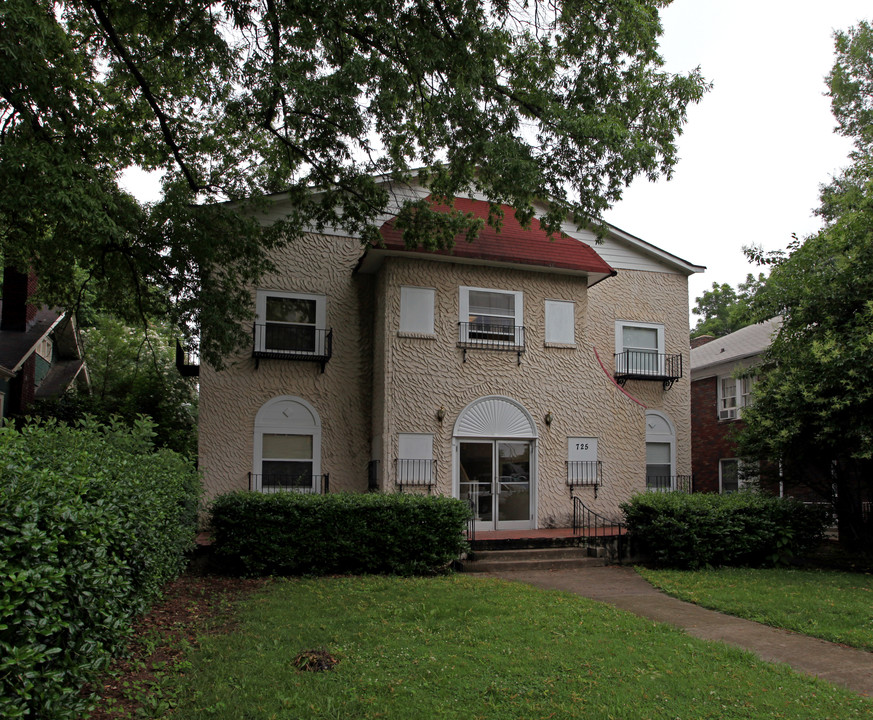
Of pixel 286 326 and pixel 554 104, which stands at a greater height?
pixel 554 104

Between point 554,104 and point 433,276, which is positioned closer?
point 554,104

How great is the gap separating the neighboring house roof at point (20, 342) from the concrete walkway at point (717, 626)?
38.2ft

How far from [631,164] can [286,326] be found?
8.73 m

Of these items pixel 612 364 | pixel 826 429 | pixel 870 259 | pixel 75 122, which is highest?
pixel 75 122

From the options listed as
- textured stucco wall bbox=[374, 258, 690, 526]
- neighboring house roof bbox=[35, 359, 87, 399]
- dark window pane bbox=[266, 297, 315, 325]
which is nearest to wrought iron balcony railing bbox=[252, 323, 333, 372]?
dark window pane bbox=[266, 297, 315, 325]

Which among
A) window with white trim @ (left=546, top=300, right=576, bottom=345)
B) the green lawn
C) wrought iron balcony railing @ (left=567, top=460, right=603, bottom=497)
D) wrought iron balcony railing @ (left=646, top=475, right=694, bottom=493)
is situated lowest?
the green lawn

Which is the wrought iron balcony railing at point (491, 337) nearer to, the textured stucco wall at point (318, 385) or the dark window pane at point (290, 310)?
the textured stucco wall at point (318, 385)

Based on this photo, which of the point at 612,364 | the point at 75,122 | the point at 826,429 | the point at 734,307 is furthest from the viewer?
the point at 612,364

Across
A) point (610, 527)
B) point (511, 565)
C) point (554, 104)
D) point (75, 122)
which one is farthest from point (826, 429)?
point (75, 122)

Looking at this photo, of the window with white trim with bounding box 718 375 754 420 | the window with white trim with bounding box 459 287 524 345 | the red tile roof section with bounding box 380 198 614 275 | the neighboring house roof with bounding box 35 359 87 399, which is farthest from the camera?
the window with white trim with bounding box 718 375 754 420

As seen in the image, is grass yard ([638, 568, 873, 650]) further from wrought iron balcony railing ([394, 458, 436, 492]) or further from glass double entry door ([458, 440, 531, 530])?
wrought iron balcony railing ([394, 458, 436, 492])

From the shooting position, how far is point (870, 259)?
12867 mm

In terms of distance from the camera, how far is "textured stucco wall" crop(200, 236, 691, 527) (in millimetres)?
14766

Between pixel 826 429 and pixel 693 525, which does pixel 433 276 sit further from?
pixel 826 429
